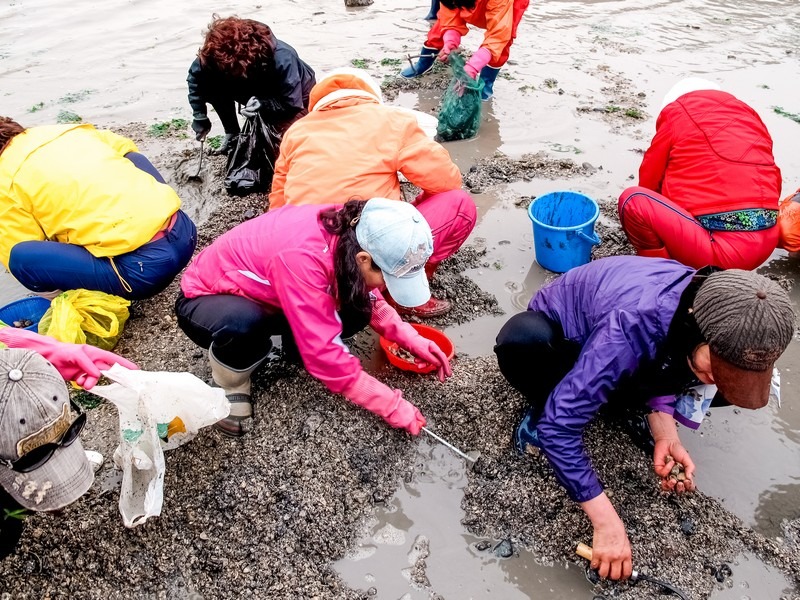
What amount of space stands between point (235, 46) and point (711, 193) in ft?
9.34

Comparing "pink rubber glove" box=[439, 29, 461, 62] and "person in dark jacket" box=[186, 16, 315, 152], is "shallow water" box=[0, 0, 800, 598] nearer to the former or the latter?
"pink rubber glove" box=[439, 29, 461, 62]

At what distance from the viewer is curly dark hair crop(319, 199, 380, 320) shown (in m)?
2.04

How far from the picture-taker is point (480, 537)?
214 cm

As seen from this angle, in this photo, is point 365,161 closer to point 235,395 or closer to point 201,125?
point 235,395

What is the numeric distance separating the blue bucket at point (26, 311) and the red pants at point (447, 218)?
1957mm

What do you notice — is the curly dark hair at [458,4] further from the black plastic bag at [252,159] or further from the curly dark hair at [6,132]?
the curly dark hair at [6,132]

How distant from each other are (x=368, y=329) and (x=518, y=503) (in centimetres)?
122

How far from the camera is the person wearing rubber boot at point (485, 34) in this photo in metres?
4.72

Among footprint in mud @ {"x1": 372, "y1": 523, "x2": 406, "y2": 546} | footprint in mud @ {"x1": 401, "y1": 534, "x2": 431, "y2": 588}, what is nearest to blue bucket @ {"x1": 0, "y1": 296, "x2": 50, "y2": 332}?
footprint in mud @ {"x1": 372, "y1": 523, "x2": 406, "y2": 546}

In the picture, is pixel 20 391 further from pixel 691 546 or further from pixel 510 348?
pixel 691 546

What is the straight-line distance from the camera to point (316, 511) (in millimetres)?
2150

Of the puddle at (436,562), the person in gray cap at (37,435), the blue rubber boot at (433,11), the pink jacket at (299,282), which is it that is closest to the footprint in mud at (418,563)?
the puddle at (436,562)

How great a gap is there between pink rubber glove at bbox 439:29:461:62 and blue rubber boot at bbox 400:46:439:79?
29cm

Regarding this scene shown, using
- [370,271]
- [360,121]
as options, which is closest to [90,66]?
[360,121]
